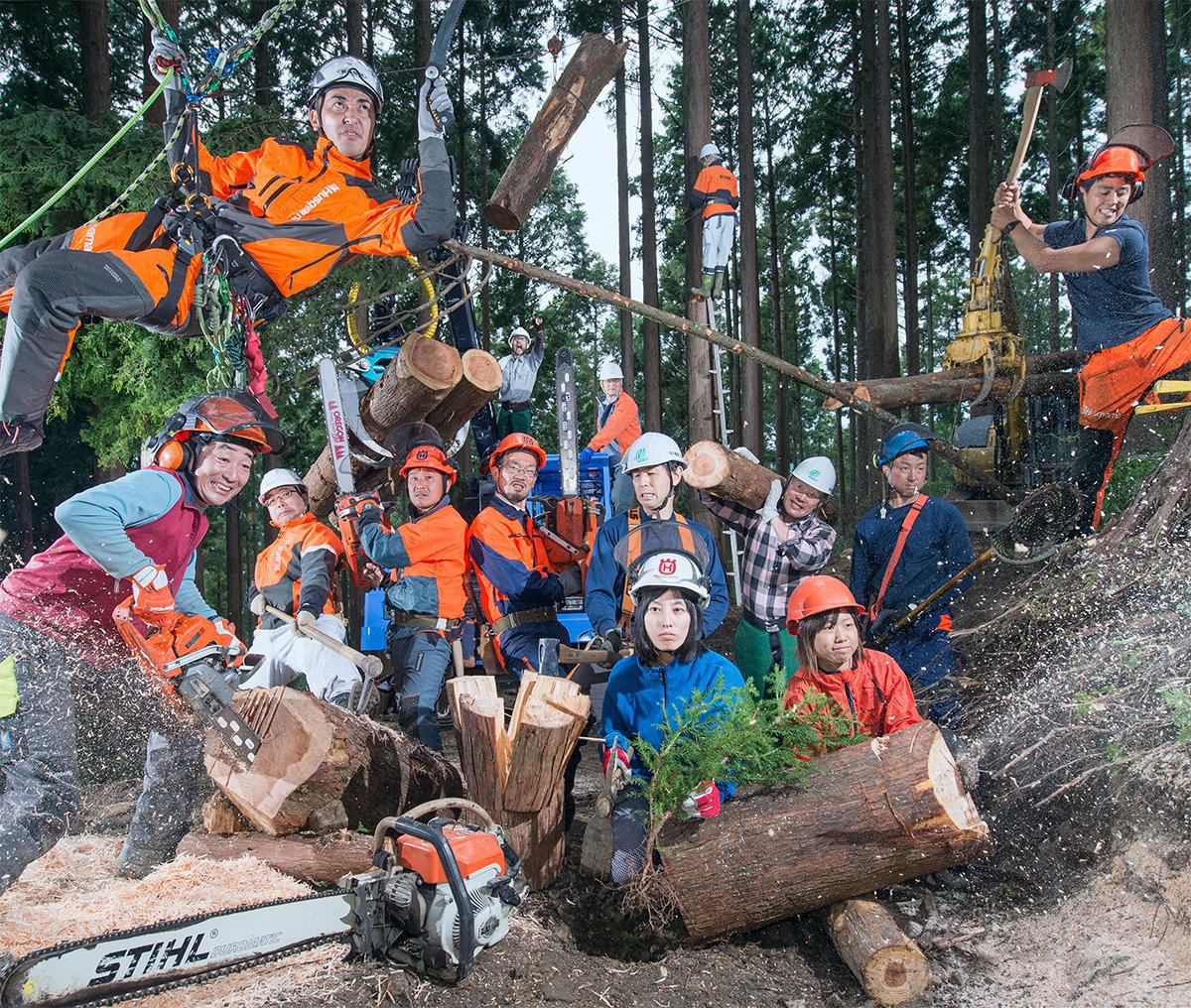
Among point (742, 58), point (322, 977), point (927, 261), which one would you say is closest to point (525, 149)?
point (322, 977)

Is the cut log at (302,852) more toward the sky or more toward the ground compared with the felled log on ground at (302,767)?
more toward the ground

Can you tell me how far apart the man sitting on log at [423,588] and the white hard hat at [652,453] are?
1172 mm

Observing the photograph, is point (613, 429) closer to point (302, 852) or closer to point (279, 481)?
point (279, 481)

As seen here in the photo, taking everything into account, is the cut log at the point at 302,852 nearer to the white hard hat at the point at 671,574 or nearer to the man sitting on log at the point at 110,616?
the man sitting on log at the point at 110,616

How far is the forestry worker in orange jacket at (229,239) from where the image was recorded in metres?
3.79

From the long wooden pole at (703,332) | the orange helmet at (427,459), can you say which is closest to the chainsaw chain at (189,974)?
the orange helmet at (427,459)

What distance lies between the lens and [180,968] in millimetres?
2580

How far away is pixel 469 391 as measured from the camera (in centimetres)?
648

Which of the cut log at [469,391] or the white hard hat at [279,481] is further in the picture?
the cut log at [469,391]

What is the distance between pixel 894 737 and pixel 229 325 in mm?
3550

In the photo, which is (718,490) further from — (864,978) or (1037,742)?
(864,978)

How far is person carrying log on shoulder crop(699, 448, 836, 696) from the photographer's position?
498 cm

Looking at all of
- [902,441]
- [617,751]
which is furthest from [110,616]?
[902,441]

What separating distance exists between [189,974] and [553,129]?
5.74 m
